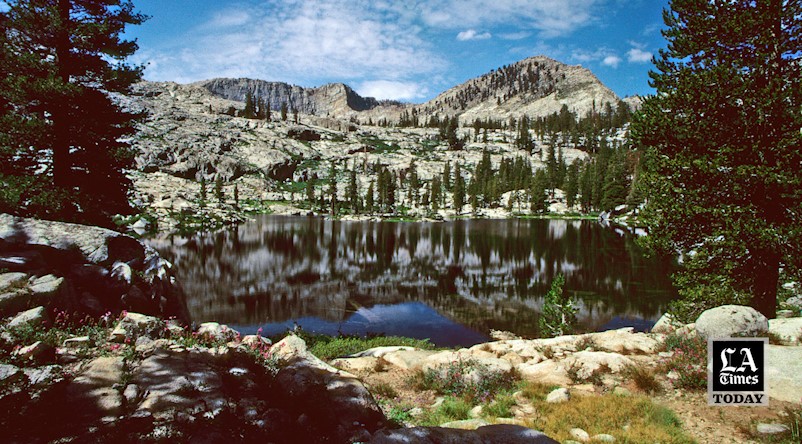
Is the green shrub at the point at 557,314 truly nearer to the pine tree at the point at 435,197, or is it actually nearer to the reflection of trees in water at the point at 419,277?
the reflection of trees in water at the point at 419,277

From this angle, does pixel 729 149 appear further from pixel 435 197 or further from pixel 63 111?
pixel 435 197

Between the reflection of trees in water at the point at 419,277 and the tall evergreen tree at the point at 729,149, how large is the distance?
A: 15.5 m

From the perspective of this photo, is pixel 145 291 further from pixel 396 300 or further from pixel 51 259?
pixel 396 300

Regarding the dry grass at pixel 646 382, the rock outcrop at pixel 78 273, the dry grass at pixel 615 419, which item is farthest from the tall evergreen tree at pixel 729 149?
the rock outcrop at pixel 78 273

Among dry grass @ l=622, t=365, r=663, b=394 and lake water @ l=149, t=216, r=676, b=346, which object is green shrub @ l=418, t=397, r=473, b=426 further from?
lake water @ l=149, t=216, r=676, b=346

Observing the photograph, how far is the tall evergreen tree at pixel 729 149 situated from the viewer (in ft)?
→ 44.5

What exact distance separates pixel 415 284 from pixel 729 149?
34034 mm

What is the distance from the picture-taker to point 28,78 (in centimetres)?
1659

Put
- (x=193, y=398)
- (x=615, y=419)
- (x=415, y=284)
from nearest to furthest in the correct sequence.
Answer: (x=193, y=398) < (x=615, y=419) < (x=415, y=284)

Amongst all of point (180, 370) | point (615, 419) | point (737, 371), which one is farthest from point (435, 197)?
point (180, 370)

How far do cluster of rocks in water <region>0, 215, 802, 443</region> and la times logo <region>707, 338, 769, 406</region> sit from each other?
0.29m

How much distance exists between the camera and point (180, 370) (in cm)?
706

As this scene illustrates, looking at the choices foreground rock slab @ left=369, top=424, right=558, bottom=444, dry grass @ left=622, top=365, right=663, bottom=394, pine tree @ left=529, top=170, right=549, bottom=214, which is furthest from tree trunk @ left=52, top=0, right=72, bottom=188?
pine tree @ left=529, top=170, right=549, bottom=214

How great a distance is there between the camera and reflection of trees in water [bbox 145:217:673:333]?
3397 centimetres
